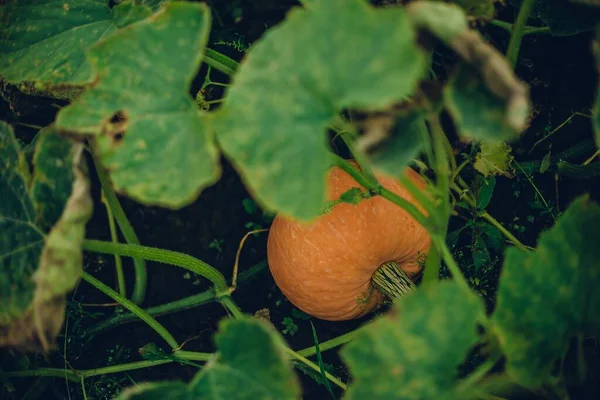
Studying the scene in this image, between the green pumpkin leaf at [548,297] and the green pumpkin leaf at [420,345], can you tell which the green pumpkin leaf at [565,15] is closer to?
the green pumpkin leaf at [548,297]

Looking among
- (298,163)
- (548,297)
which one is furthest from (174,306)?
(548,297)

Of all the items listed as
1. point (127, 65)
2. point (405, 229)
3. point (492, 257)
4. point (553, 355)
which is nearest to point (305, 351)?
point (405, 229)

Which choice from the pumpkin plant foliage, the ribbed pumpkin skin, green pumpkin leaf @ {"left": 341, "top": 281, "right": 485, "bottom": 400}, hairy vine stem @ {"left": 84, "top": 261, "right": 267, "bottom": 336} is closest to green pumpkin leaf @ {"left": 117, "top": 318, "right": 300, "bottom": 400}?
the pumpkin plant foliage

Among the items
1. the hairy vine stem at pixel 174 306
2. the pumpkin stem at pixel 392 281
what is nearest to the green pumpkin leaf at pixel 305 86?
the pumpkin stem at pixel 392 281

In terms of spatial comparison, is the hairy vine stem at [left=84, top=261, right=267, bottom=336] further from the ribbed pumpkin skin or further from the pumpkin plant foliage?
the pumpkin plant foliage

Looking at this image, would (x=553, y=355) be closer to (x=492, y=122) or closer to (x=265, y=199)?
(x=492, y=122)

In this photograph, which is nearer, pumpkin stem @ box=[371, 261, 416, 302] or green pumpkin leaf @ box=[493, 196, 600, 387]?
green pumpkin leaf @ box=[493, 196, 600, 387]

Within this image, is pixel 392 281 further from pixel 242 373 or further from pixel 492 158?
pixel 242 373
